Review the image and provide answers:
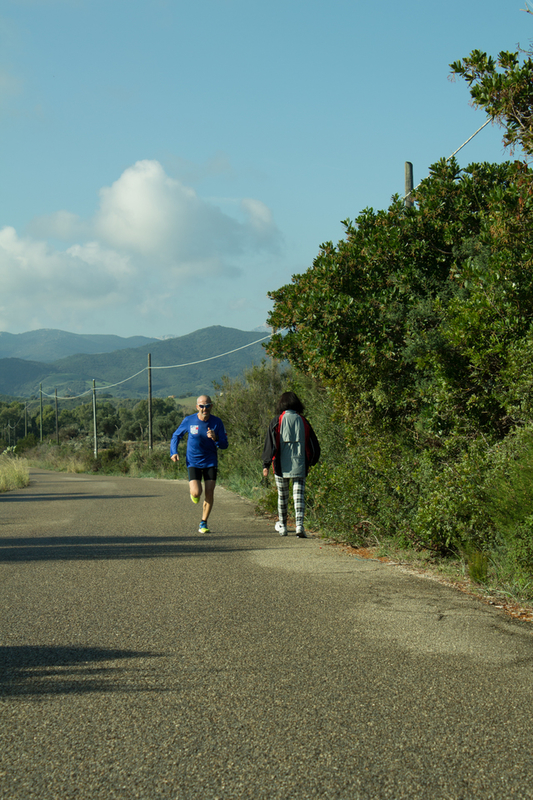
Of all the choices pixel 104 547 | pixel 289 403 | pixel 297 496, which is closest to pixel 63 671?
pixel 104 547

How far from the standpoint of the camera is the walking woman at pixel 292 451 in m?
9.64

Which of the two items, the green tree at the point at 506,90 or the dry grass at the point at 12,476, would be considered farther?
the dry grass at the point at 12,476

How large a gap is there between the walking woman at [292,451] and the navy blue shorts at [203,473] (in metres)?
0.92

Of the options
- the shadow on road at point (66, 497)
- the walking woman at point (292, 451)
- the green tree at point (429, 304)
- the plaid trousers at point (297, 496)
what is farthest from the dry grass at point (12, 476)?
the green tree at point (429, 304)

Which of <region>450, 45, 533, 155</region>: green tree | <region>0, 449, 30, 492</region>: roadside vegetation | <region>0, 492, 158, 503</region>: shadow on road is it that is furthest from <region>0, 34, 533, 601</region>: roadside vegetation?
<region>0, 449, 30, 492</region>: roadside vegetation

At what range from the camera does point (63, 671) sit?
4.20 m

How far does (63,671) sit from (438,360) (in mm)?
5126

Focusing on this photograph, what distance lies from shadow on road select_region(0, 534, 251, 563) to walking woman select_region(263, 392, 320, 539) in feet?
3.41

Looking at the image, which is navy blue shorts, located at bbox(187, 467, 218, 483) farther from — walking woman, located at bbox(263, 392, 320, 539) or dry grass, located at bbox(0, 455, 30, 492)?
dry grass, located at bbox(0, 455, 30, 492)

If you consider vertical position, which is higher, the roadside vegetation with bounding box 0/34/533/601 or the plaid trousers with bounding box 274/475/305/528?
the roadside vegetation with bounding box 0/34/533/601

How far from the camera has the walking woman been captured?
31.6ft

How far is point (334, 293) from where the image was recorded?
29.2 feet

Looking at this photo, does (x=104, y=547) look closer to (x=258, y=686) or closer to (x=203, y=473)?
(x=203, y=473)

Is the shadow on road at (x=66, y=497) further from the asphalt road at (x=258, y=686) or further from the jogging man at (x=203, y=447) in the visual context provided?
the asphalt road at (x=258, y=686)
